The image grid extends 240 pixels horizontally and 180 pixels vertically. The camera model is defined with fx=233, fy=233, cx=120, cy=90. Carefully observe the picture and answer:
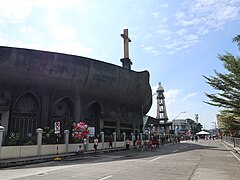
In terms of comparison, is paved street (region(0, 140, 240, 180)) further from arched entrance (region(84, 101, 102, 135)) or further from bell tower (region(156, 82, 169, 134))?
bell tower (region(156, 82, 169, 134))

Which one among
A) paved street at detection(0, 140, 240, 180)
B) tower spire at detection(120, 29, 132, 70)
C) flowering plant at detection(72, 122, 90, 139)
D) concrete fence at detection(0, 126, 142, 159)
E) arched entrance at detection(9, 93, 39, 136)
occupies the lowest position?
paved street at detection(0, 140, 240, 180)

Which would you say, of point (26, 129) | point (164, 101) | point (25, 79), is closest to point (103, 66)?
point (25, 79)

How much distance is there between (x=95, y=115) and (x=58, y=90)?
32.5ft

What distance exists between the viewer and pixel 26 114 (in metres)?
36.5

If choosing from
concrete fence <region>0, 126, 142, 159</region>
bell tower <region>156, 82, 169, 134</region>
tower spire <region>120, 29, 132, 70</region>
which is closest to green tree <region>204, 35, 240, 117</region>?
concrete fence <region>0, 126, 142, 159</region>

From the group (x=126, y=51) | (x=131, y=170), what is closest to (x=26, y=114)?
(x=131, y=170)

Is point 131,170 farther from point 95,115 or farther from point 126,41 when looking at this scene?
point 126,41

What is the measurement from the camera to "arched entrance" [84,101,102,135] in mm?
44188

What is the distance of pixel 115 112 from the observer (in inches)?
1813

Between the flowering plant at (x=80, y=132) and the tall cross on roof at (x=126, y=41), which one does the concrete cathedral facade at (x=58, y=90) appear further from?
the tall cross on roof at (x=126, y=41)

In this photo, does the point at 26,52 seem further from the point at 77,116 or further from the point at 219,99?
the point at 219,99

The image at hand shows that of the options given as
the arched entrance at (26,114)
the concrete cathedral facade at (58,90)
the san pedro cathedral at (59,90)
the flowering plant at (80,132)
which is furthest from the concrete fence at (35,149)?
the arched entrance at (26,114)

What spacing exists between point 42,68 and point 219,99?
25338mm

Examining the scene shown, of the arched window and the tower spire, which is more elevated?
the tower spire
